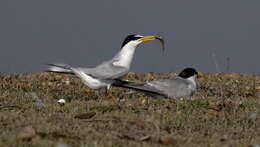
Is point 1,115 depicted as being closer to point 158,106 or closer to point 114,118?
point 114,118

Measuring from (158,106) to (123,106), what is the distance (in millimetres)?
629

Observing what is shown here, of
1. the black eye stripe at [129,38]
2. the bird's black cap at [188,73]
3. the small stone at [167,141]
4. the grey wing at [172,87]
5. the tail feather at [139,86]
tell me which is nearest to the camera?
the small stone at [167,141]

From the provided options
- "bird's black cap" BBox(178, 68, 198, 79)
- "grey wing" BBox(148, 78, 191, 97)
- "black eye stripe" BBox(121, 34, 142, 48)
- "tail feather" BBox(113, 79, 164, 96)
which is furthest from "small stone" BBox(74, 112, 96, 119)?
"bird's black cap" BBox(178, 68, 198, 79)

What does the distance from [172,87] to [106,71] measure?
129 cm

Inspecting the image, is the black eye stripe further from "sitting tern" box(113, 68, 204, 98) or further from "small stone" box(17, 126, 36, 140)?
"small stone" box(17, 126, 36, 140)

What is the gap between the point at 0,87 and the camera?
37.7ft

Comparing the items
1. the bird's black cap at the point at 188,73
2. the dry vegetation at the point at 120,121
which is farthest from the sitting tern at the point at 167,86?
the dry vegetation at the point at 120,121

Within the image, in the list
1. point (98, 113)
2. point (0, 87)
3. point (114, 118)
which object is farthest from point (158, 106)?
point (0, 87)

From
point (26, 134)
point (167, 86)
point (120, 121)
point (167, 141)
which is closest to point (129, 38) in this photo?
point (167, 86)

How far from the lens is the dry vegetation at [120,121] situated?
17.3 ft

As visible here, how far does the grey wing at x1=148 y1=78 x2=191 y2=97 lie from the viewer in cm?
1034

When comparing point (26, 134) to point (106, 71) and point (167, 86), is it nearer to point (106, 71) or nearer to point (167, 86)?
point (106, 71)

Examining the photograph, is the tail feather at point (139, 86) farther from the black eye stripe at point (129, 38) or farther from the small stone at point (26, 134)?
the small stone at point (26, 134)

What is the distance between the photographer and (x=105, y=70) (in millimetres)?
10352
